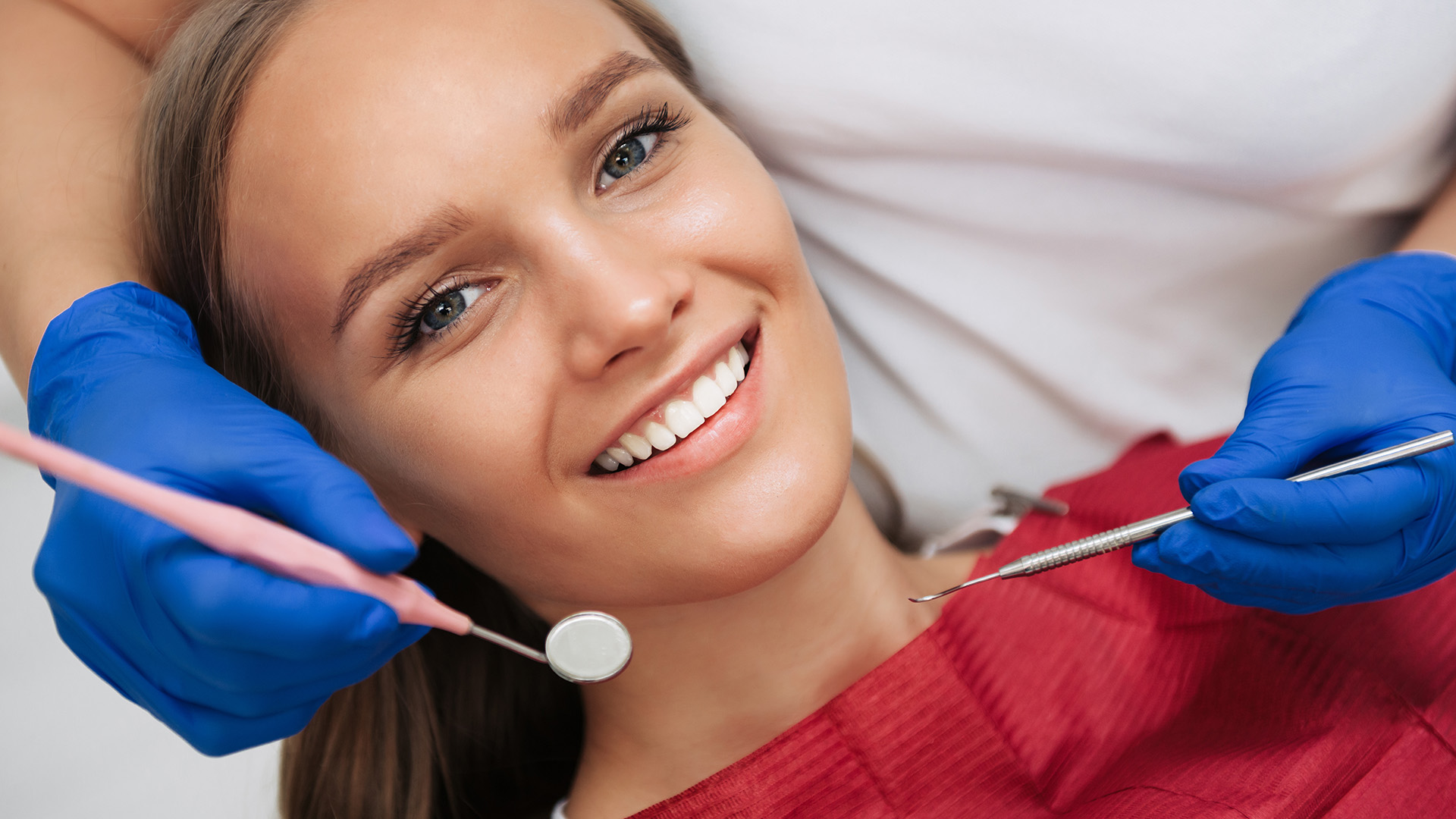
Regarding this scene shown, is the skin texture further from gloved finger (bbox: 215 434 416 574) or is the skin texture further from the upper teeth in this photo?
Answer: gloved finger (bbox: 215 434 416 574)

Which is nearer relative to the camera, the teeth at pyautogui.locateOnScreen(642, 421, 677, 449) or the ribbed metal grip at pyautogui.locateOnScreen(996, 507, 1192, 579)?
the ribbed metal grip at pyautogui.locateOnScreen(996, 507, 1192, 579)

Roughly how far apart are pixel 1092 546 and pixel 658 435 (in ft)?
1.45

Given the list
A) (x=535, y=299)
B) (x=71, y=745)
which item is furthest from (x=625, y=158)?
(x=71, y=745)

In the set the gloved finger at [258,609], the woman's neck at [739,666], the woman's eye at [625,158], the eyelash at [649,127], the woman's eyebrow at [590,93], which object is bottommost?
the woman's neck at [739,666]

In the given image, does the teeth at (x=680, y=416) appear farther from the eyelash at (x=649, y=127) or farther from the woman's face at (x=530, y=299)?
the eyelash at (x=649, y=127)

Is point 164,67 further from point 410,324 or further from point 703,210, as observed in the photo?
point 703,210

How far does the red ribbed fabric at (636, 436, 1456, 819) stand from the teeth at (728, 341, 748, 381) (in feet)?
1.27

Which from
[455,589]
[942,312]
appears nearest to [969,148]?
[942,312]

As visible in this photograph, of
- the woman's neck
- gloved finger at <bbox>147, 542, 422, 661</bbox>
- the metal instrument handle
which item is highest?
the metal instrument handle

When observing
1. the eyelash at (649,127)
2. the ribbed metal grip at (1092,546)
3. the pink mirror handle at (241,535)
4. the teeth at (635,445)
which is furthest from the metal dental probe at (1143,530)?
the eyelash at (649,127)

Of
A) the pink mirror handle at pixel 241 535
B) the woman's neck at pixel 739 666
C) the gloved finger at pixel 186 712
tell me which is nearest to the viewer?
the pink mirror handle at pixel 241 535

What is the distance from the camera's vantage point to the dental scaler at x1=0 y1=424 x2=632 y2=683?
2.22ft

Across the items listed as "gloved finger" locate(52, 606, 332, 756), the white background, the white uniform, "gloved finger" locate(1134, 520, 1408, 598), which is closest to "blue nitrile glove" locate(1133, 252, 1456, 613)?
"gloved finger" locate(1134, 520, 1408, 598)

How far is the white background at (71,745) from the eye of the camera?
1766 mm
